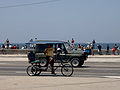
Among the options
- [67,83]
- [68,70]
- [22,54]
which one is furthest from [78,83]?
[22,54]

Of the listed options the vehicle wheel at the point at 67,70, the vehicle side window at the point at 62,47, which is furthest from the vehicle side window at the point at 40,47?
the vehicle wheel at the point at 67,70

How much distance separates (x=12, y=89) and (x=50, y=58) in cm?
664

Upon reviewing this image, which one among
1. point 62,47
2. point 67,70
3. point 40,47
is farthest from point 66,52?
point 67,70

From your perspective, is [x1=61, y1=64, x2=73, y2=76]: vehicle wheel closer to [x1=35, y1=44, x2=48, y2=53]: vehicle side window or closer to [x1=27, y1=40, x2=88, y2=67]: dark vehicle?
[x1=27, y1=40, x2=88, y2=67]: dark vehicle

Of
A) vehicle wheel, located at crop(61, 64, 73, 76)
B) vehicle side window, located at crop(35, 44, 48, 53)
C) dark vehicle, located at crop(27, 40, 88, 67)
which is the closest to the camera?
vehicle wheel, located at crop(61, 64, 73, 76)

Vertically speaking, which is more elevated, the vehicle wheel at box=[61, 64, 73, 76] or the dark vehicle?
the dark vehicle

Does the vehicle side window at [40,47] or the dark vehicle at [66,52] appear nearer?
the dark vehicle at [66,52]

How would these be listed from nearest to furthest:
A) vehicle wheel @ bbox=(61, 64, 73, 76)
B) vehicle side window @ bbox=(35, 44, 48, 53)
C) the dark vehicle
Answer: vehicle wheel @ bbox=(61, 64, 73, 76), the dark vehicle, vehicle side window @ bbox=(35, 44, 48, 53)

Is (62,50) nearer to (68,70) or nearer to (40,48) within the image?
(40,48)

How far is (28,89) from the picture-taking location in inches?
517

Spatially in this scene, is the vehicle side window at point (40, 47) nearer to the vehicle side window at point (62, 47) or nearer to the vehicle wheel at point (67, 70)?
the vehicle side window at point (62, 47)

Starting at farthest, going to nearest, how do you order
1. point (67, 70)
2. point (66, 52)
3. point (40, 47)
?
point (40, 47) → point (66, 52) → point (67, 70)

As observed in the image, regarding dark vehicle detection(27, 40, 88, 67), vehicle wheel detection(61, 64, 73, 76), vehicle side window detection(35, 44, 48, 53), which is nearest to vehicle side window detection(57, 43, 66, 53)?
dark vehicle detection(27, 40, 88, 67)

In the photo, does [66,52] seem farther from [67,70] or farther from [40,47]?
[67,70]
